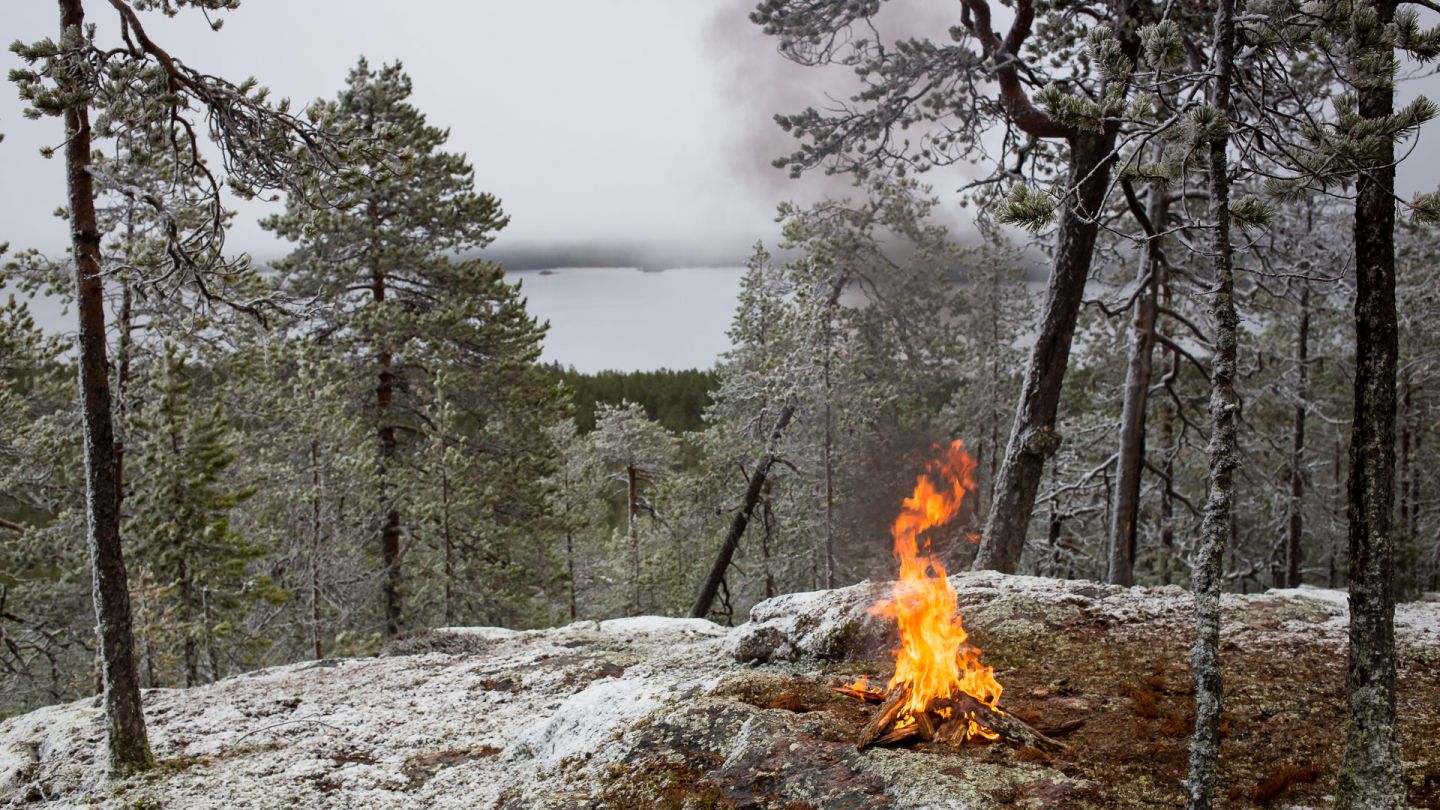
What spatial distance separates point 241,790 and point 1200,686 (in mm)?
6447

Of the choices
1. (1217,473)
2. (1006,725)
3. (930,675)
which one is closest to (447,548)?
(930,675)

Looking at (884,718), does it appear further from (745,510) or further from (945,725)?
(745,510)

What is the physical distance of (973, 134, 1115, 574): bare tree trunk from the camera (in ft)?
32.6

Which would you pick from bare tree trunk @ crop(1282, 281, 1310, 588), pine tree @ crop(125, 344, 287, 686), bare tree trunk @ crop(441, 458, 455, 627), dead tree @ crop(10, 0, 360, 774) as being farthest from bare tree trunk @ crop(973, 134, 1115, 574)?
bare tree trunk @ crop(1282, 281, 1310, 588)

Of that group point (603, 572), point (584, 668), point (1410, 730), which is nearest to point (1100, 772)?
point (1410, 730)

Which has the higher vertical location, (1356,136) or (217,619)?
(1356,136)

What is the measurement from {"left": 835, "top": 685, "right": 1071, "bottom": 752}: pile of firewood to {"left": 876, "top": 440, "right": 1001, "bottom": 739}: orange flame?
0.14 feet

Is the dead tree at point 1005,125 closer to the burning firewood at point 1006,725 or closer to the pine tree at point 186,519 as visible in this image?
the burning firewood at point 1006,725

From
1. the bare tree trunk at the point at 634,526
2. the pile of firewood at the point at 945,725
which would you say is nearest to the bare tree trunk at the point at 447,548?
the bare tree trunk at the point at 634,526

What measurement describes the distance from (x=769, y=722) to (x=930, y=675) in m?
1.16

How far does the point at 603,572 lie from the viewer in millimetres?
32438

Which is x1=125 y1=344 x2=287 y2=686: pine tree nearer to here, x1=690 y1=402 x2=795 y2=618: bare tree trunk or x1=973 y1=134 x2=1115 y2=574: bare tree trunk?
x1=690 y1=402 x2=795 y2=618: bare tree trunk

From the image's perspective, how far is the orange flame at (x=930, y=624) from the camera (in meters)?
5.88

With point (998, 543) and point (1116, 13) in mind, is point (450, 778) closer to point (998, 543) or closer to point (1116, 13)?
point (998, 543)
